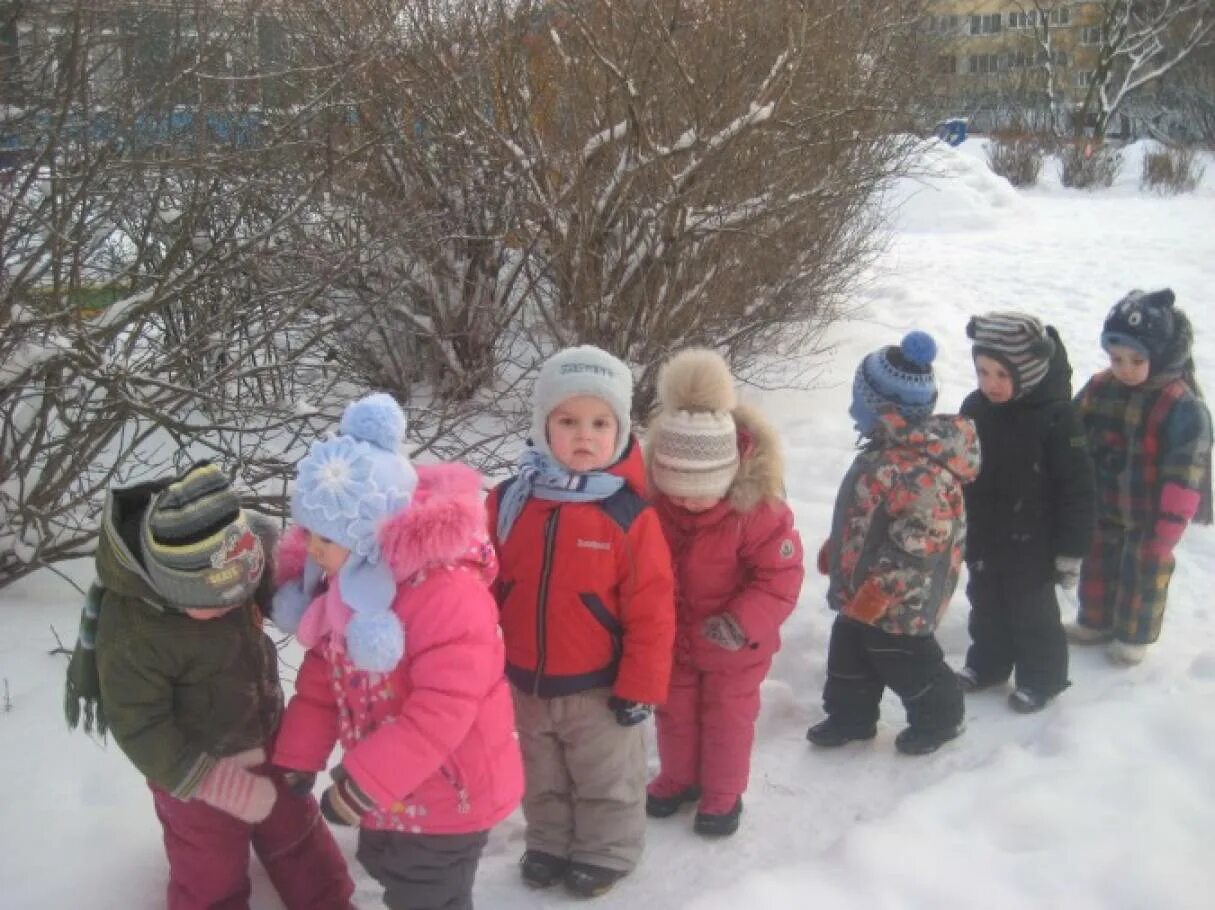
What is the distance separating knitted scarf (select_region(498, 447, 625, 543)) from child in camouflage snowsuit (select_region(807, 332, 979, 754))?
2.98 ft

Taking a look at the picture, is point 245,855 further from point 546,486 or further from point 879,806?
point 879,806

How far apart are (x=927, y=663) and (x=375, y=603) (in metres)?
1.86

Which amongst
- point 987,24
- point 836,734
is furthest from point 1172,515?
point 987,24

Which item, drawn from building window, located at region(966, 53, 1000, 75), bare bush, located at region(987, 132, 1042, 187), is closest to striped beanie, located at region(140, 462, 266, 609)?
bare bush, located at region(987, 132, 1042, 187)

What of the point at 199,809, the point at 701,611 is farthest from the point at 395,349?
the point at 199,809

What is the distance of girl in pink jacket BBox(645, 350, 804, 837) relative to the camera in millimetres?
2785

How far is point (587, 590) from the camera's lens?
2582 mm

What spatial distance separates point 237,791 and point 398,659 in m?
0.49

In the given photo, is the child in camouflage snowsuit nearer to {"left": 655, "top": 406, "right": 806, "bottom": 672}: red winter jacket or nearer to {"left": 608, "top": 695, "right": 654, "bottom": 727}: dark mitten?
{"left": 655, "top": 406, "right": 806, "bottom": 672}: red winter jacket

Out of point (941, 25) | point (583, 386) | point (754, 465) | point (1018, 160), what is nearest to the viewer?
point (583, 386)

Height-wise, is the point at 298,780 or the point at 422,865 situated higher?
the point at 298,780

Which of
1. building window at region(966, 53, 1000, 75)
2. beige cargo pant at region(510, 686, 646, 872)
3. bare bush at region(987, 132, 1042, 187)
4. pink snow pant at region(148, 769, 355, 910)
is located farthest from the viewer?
building window at region(966, 53, 1000, 75)

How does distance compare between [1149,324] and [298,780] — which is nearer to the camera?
[298,780]

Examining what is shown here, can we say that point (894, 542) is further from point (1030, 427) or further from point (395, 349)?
point (395, 349)
